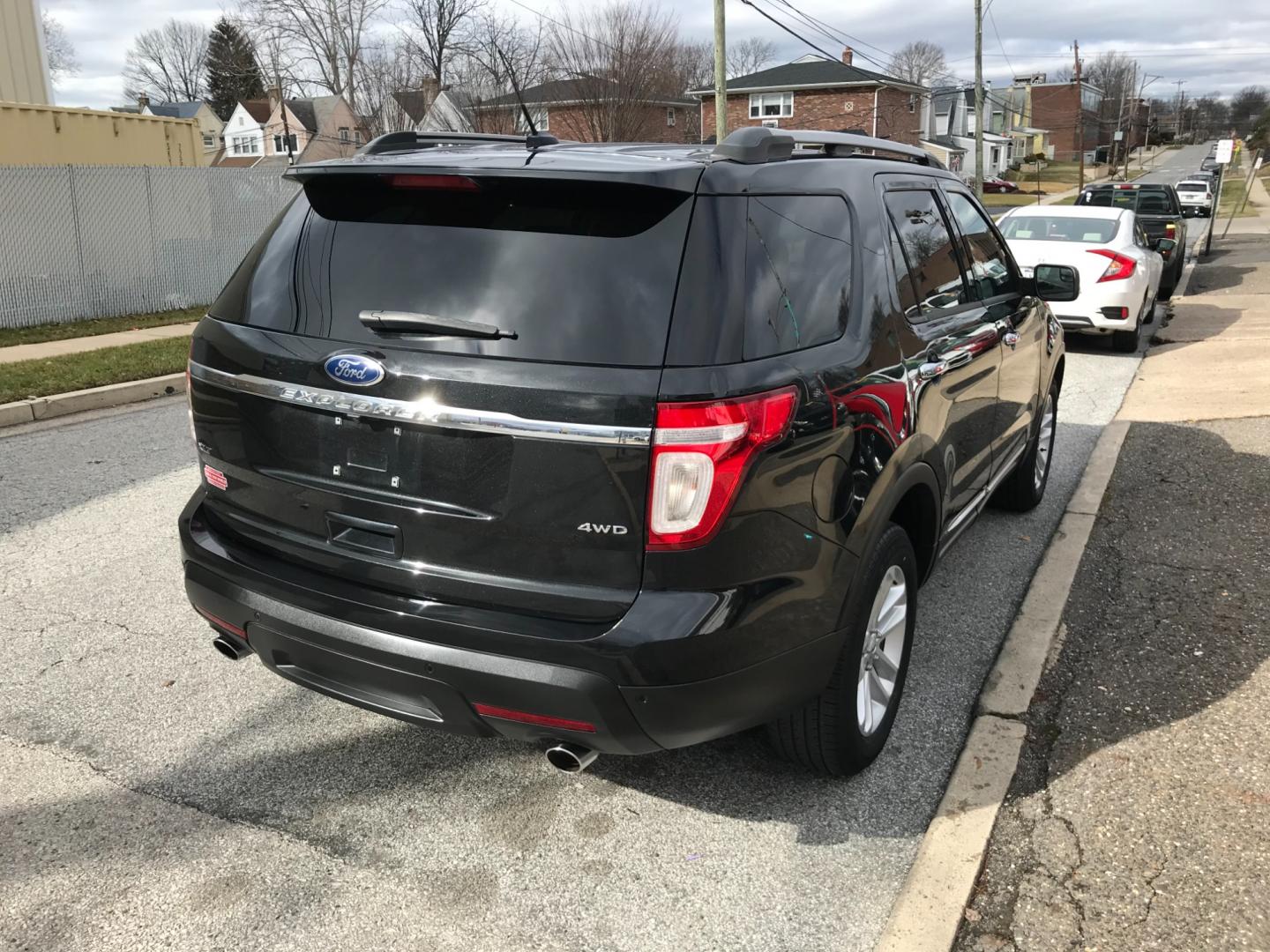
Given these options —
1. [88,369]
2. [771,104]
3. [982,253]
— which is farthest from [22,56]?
[771,104]

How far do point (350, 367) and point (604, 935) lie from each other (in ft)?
5.13

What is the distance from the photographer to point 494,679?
8.30ft

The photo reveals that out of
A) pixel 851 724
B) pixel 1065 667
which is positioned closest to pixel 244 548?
pixel 851 724

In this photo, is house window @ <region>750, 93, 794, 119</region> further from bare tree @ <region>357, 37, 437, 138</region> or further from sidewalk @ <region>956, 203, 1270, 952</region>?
sidewalk @ <region>956, 203, 1270, 952</region>

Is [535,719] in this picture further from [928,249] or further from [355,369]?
[928,249]

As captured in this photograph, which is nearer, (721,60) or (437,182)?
(437,182)

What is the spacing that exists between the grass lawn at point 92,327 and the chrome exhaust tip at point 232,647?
1065cm

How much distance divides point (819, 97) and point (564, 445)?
6028 centimetres

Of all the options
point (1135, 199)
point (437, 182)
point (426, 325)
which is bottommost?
point (426, 325)

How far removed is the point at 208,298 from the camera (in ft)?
54.3

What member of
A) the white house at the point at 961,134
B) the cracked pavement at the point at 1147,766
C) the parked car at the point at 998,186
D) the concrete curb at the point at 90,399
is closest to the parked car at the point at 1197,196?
the parked car at the point at 998,186

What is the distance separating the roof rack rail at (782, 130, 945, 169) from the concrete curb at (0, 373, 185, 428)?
7.23 metres

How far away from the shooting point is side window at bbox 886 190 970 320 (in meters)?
3.57

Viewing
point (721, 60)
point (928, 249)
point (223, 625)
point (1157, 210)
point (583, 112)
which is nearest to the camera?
point (223, 625)
